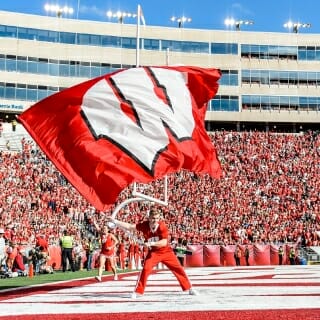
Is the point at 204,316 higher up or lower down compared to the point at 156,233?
lower down

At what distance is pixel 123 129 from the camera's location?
11.5 m

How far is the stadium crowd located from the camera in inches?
1291

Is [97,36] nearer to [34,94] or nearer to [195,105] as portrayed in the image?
[34,94]

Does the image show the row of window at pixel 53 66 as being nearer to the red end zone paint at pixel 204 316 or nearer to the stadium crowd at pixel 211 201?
the stadium crowd at pixel 211 201

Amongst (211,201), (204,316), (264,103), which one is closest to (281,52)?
(264,103)

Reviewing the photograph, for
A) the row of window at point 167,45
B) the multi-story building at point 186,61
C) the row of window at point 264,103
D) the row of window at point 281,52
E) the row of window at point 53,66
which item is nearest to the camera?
the row of window at point 53,66

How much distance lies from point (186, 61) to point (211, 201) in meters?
24.4

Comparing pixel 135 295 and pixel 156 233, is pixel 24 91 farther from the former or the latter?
pixel 135 295

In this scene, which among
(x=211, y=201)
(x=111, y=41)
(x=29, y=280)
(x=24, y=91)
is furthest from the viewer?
(x=111, y=41)

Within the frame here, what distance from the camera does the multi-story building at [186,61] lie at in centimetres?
5609

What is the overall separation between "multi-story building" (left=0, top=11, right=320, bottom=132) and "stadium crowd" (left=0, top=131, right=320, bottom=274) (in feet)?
41.8

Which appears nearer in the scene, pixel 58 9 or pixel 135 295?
pixel 135 295

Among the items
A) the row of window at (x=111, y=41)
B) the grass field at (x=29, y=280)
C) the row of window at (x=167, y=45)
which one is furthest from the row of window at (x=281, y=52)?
the grass field at (x=29, y=280)

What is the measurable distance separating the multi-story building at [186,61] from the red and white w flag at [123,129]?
145 ft
